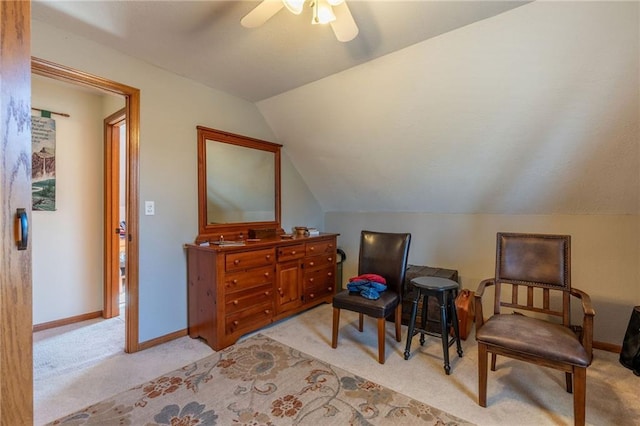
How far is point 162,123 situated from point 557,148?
10.7 ft

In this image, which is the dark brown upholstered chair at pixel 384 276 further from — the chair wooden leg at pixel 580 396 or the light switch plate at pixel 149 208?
the light switch plate at pixel 149 208

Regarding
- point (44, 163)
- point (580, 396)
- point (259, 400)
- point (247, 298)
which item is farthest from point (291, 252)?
point (44, 163)

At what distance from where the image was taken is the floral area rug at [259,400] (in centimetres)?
172

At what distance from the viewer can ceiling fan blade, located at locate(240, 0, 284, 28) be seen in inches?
59.7

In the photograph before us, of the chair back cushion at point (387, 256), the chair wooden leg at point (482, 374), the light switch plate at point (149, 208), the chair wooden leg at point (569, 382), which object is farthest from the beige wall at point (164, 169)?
the chair wooden leg at point (569, 382)

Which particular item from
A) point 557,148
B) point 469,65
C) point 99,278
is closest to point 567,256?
point 557,148

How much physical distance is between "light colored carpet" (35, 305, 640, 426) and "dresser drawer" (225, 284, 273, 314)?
0.36 m

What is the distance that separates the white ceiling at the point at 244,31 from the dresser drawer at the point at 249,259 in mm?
1605

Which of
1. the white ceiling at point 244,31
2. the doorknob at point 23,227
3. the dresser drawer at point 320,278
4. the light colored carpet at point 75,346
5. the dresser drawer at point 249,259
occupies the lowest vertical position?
the light colored carpet at point 75,346

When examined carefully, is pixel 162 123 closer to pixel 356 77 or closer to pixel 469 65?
pixel 356 77

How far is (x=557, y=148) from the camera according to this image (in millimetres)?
2363

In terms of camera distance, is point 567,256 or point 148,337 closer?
point 567,256

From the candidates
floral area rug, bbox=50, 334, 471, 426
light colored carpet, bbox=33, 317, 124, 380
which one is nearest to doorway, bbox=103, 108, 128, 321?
light colored carpet, bbox=33, 317, 124, 380

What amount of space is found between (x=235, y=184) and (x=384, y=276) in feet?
5.98
